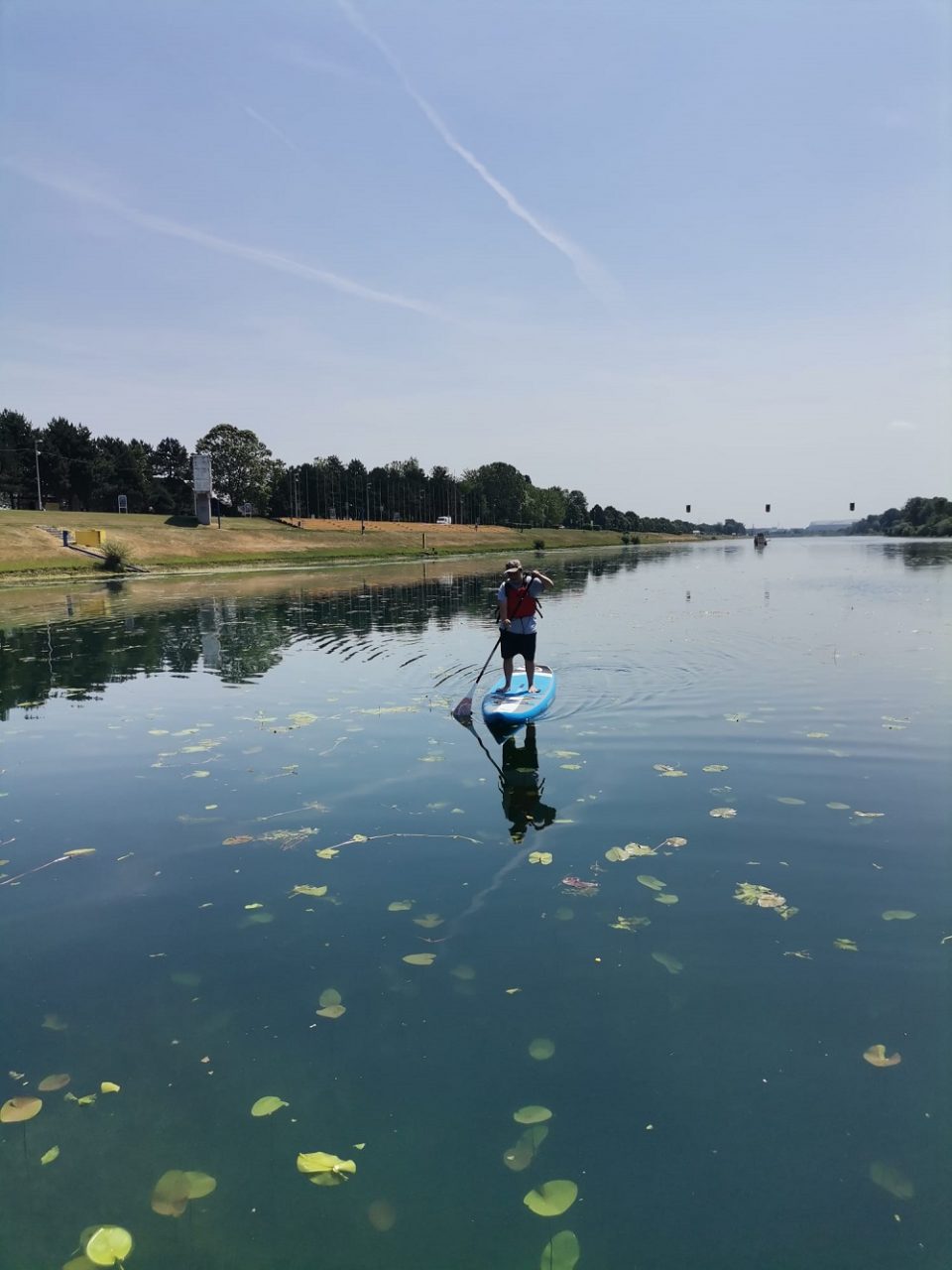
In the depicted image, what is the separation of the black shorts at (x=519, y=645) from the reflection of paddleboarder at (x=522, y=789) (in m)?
2.32

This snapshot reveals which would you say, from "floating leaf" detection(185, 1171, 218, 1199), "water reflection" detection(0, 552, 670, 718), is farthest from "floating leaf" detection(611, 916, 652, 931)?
"water reflection" detection(0, 552, 670, 718)

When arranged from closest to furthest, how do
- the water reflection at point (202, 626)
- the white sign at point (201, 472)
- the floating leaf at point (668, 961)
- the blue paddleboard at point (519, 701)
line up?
the floating leaf at point (668, 961) < the blue paddleboard at point (519, 701) < the water reflection at point (202, 626) < the white sign at point (201, 472)

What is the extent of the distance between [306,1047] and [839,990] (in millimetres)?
3793

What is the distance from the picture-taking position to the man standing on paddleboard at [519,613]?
46.0 feet

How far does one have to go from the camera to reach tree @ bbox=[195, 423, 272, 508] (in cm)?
11412

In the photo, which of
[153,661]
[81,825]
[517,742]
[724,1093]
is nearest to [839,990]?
[724,1093]

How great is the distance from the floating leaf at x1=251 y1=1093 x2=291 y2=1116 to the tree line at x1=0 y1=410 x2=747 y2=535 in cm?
10129

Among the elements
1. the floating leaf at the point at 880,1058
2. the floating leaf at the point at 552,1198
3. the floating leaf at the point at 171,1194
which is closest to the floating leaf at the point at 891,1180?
the floating leaf at the point at 880,1058

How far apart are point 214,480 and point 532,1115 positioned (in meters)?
121

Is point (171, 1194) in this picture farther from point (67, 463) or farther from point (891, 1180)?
point (67, 463)

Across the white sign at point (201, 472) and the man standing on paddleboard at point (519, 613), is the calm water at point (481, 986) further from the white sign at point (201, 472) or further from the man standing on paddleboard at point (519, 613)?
the white sign at point (201, 472)

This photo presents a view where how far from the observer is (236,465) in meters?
115

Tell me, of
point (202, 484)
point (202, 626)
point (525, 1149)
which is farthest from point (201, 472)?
point (525, 1149)

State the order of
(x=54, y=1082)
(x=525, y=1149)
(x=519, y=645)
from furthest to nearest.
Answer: (x=519, y=645) → (x=54, y=1082) → (x=525, y=1149)
